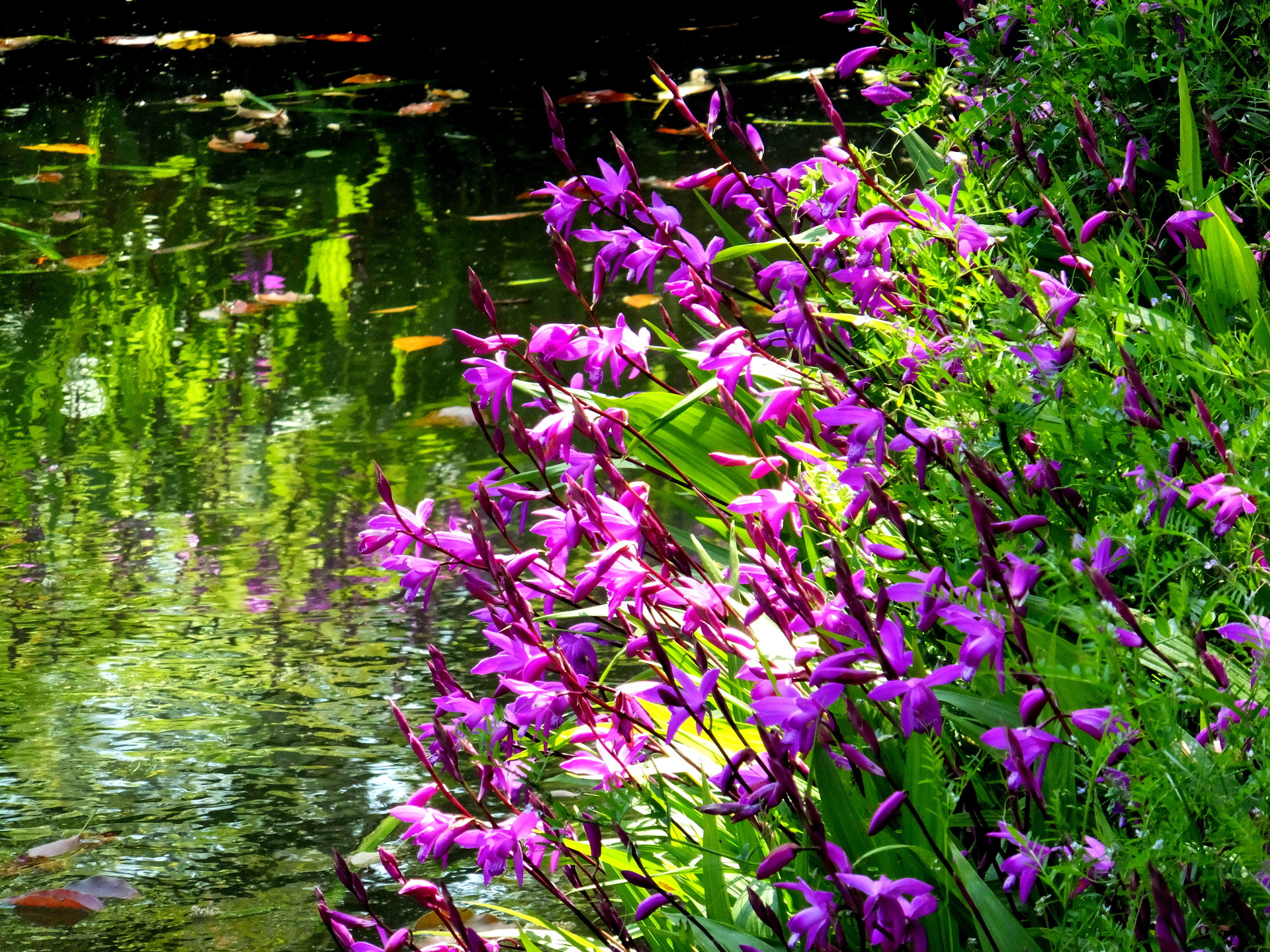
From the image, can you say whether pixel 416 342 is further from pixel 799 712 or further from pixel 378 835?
pixel 799 712

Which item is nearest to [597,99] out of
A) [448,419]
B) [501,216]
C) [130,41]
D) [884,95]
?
[501,216]

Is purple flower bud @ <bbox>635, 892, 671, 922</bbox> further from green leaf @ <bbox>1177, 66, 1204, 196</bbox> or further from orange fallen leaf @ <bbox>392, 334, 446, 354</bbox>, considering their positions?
orange fallen leaf @ <bbox>392, 334, 446, 354</bbox>

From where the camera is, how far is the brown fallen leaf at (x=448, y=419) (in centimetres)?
402

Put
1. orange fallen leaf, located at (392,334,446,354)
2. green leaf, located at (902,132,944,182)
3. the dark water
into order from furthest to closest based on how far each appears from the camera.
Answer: orange fallen leaf, located at (392,334,446,354), green leaf, located at (902,132,944,182), the dark water

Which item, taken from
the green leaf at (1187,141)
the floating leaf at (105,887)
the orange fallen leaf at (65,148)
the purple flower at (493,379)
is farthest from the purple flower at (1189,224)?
the orange fallen leaf at (65,148)

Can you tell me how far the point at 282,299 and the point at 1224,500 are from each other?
425 cm

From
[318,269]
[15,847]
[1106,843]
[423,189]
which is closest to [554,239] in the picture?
[1106,843]

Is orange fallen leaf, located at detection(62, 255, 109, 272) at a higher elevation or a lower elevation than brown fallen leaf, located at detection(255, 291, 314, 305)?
lower

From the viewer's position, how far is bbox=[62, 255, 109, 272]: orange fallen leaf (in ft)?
17.5

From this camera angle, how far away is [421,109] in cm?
752

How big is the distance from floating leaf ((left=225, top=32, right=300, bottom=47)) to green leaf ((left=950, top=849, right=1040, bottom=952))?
29.6ft

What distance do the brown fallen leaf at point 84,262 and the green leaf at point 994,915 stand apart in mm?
4796

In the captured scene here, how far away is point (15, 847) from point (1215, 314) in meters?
2.08

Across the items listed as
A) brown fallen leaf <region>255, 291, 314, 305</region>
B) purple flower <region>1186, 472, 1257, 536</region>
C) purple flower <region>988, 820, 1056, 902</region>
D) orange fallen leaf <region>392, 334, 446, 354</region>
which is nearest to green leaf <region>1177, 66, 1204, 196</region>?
purple flower <region>1186, 472, 1257, 536</region>
